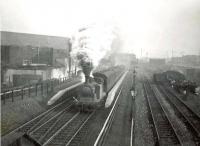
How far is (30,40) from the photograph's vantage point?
138 ft

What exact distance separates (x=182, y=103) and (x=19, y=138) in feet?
67.4

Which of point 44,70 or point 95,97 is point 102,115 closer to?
point 95,97

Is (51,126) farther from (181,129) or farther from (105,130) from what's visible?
(181,129)

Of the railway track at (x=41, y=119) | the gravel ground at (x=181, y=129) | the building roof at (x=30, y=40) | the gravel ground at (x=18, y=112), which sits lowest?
the gravel ground at (x=181, y=129)

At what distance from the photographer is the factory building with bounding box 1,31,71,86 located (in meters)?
30.7

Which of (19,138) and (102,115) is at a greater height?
(19,138)

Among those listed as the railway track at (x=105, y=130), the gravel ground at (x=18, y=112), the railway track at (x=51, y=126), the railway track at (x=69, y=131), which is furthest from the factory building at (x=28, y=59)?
the railway track at (x=105, y=130)

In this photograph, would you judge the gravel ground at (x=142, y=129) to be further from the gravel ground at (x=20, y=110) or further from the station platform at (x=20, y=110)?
the gravel ground at (x=20, y=110)

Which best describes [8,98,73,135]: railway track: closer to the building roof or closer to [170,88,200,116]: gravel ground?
[170,88,200,116]: gravel ground

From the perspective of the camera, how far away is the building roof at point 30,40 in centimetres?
3756

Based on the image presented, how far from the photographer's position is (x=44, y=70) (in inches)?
1356

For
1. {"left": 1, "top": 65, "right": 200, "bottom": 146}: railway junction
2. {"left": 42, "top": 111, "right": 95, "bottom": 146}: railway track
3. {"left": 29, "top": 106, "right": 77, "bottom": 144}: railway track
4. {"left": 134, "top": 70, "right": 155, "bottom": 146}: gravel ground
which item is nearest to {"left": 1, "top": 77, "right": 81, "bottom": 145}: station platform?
{"left": 1, "top": 65, "right": 200, "bottom": 146}: railway junction

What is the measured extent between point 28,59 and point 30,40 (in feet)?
21.2

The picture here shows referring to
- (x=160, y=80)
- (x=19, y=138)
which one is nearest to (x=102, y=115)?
(x=19, y=138)
